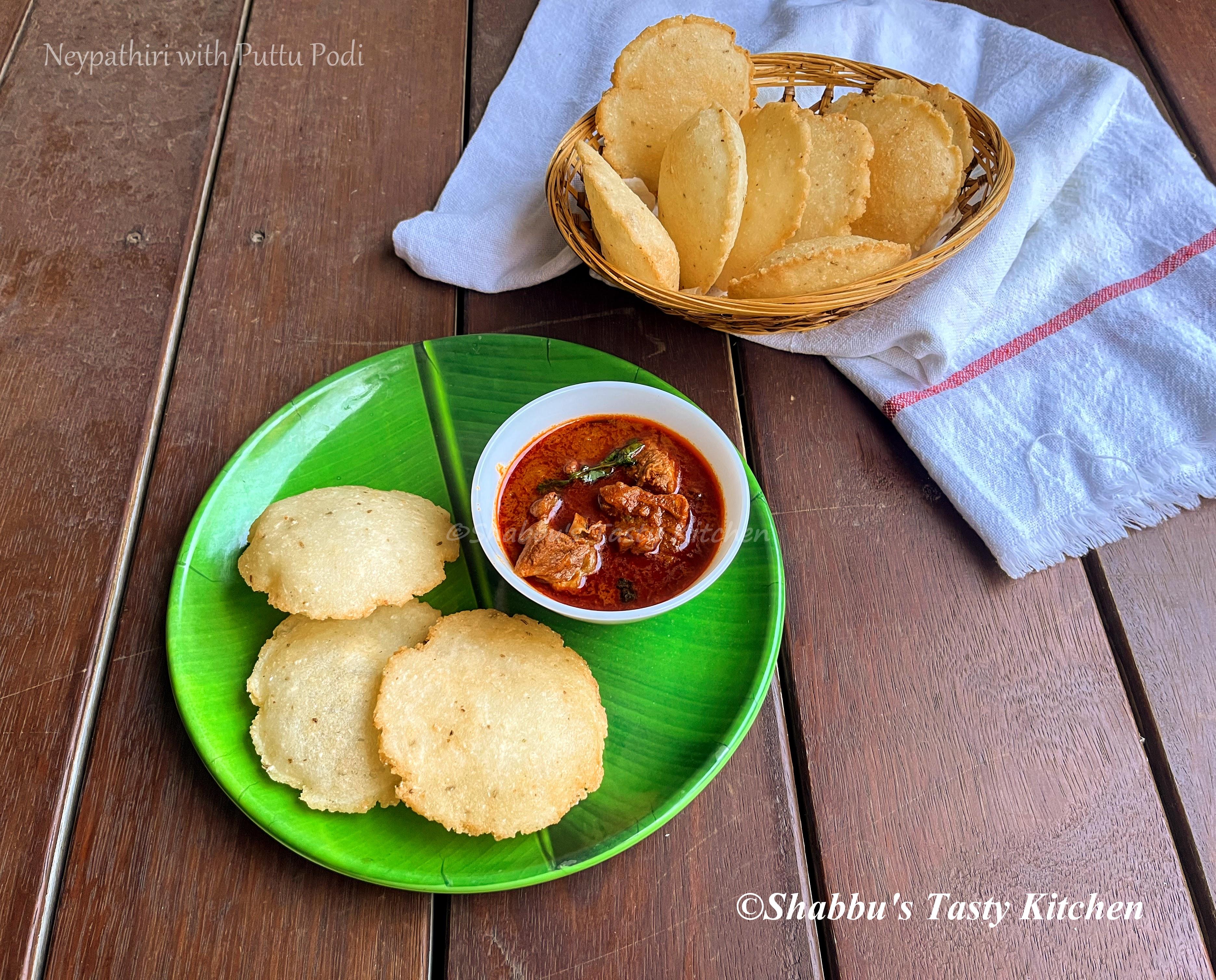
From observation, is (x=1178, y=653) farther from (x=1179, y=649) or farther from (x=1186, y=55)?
(x=1186, y=55)

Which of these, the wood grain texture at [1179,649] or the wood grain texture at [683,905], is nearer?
the wood grain texture at [683,905]

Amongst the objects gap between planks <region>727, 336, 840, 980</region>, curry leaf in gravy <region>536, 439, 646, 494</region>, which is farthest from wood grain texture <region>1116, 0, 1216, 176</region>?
curry leaf in gravy <region>536, 439, 646, 494</region>

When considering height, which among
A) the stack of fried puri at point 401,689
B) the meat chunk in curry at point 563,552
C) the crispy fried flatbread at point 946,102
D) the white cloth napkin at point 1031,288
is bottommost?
the stack of fried puri at point 401,689

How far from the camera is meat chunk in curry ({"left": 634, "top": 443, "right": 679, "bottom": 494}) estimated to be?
1.74m

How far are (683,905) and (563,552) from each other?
0.69m

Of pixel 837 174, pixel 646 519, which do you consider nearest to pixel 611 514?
pixel 646 519

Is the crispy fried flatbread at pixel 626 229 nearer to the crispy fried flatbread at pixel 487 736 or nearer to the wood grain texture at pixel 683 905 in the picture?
the crispy fried flatbread at pixel 487 736

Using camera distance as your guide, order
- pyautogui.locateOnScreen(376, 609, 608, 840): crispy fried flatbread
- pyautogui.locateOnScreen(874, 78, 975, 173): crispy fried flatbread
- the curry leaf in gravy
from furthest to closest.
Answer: pyautogui.locateOnScreen(874, 78, 975, 173): crispy fried flatbread < the curry leaf in gravy < pyautogui.locateOnScreen(376, 609, 608, 840): crispy fried flatbread

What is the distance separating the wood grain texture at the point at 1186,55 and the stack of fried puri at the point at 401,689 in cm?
238

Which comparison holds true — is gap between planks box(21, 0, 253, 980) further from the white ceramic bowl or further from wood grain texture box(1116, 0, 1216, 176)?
wood grain texture box(1116, 0, 1216, 176)

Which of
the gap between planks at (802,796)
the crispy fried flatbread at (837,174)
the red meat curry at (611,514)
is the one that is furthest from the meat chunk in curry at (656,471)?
the crispy fried flatbread at (837,174)

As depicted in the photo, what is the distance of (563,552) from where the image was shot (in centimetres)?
166

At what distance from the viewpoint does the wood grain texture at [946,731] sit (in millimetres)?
1603
